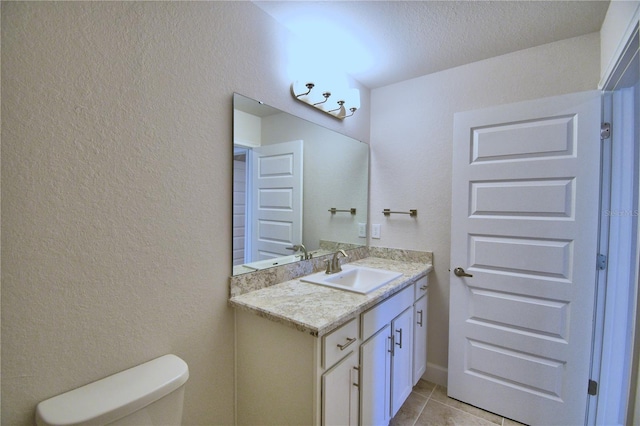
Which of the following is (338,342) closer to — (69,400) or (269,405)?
(269,405)

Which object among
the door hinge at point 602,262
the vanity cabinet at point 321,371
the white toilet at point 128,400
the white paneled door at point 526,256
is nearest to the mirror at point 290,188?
the vanity cabinet at point 321,371

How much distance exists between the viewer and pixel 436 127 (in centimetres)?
214

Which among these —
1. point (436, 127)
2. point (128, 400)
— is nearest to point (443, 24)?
point (436, 127)

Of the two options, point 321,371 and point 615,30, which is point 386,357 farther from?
point 615,30

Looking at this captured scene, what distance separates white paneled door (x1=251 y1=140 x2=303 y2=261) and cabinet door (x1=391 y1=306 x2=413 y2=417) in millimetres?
806

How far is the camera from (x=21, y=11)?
0.81 metres

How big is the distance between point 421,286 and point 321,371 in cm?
116

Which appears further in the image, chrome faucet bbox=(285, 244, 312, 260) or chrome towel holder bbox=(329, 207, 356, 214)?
chrome towel holder bbox=(329, 207, 356, 214)

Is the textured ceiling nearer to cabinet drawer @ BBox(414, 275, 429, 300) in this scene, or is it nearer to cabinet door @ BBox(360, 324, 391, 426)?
cabinet drawer @ BBox(414, 275, 429, 300)

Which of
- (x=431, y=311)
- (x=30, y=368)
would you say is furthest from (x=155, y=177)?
(x=431, y=311)

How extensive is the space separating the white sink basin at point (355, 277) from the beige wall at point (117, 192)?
60cm

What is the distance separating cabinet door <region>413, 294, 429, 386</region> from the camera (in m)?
1.92

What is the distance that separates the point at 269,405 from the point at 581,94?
90.5 inches

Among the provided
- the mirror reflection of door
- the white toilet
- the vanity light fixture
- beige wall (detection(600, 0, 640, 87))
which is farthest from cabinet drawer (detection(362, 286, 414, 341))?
beige wall (detection(600, 0, 640, 87))
